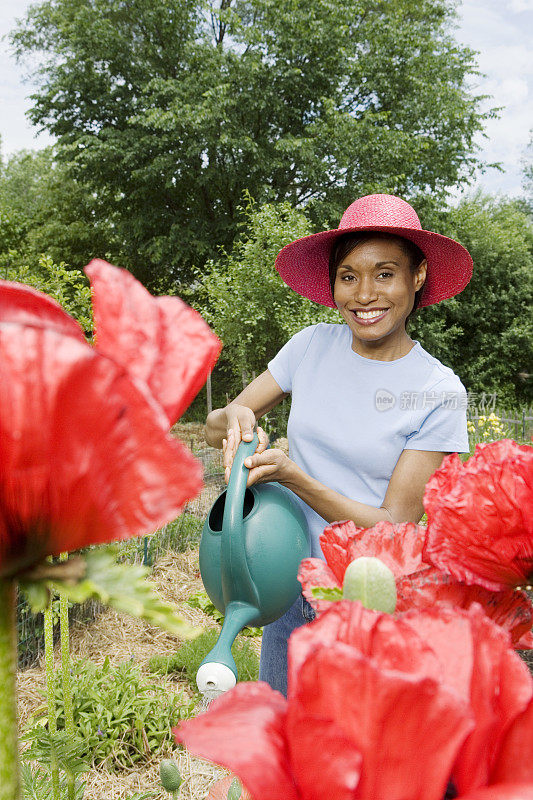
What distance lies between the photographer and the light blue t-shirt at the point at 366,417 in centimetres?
177

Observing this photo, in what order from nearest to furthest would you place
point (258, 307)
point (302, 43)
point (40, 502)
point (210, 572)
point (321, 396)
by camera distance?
point (40, 502) → point (210, 572) → point (321, 396) → point (258, 307) → point (302, 43)

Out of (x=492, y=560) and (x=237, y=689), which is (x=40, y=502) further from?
(x=492, y=560)

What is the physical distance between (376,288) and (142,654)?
2.88 meters

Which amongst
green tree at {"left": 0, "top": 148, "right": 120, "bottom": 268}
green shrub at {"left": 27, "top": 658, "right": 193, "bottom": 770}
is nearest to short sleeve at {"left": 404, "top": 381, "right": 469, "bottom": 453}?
green shrub at {"left": 27, "top": 658, "right": 193, "bottom": 770}

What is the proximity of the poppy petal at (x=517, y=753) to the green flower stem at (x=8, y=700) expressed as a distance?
0.17 metres

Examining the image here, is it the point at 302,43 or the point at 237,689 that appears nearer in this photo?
the point at 237,689

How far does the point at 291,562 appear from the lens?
1.32 metres

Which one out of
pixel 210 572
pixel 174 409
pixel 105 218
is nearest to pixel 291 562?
pixel 210 572

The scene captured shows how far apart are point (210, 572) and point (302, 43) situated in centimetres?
1399

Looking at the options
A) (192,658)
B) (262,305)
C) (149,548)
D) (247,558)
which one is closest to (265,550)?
(247,558)

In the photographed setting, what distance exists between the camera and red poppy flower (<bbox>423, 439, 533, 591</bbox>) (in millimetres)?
352

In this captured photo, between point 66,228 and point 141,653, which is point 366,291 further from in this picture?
point 66,228

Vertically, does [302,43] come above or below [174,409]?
above

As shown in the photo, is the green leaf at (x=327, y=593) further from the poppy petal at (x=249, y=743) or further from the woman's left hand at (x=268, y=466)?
the woman's left hand at (x=268, y=466)
